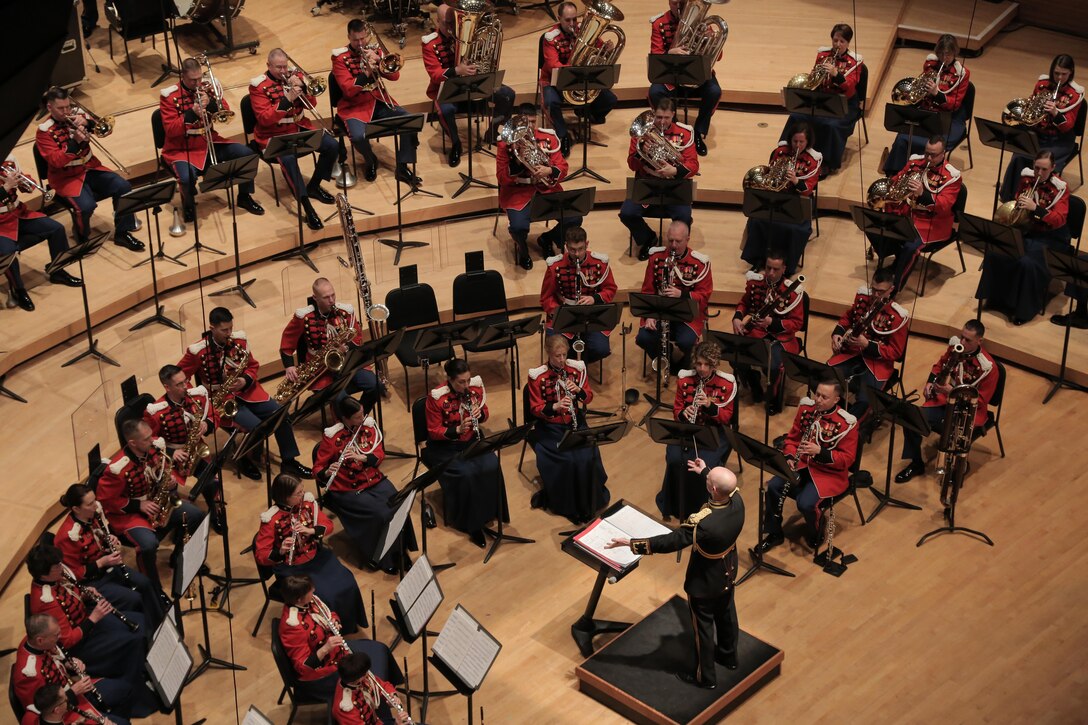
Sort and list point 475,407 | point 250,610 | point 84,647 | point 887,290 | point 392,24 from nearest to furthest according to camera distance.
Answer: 1. point 84,647
2. point 250,610
3. point 475,407
4. point 887,290
5. point 392,24

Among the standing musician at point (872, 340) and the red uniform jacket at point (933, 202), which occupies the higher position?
the red uniform jacket at point (933, 202)

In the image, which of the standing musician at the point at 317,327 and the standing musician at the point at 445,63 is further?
the standing musician at the point at 445,63

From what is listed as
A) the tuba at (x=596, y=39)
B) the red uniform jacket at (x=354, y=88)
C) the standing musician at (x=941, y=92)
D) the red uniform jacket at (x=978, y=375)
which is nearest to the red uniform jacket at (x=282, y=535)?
the red uniform jacket at (x=978, y=375)

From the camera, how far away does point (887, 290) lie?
→ 335 inches

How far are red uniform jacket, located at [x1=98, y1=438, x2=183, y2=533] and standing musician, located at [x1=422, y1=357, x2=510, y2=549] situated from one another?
1653 millimetres

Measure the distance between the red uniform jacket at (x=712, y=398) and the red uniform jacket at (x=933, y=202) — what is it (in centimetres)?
235

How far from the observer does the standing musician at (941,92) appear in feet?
34.7

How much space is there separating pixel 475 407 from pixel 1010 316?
14.1 feet

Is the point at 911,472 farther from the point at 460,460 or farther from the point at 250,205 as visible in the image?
the point at 250,205

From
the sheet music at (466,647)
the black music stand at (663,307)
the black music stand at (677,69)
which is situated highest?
the black music stand at (677,69)

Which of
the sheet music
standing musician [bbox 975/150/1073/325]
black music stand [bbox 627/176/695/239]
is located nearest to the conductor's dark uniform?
the sheet music

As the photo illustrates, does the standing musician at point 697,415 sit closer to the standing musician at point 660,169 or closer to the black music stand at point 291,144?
the standing musician at point 660,169

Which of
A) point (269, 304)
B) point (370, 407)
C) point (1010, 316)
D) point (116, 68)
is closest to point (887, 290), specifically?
point (1010, 316)

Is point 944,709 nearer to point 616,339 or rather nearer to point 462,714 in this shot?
point 462,714
